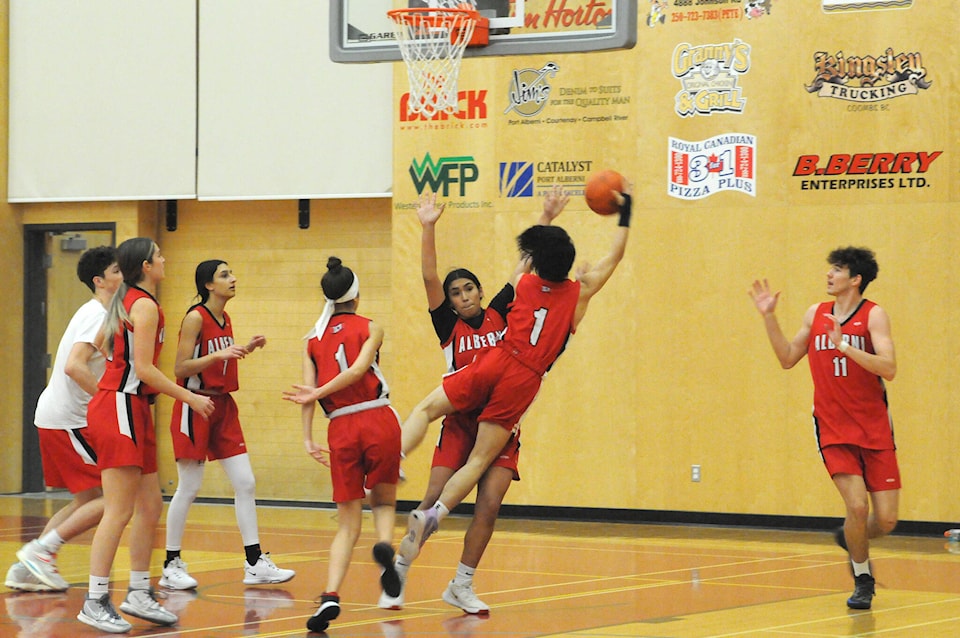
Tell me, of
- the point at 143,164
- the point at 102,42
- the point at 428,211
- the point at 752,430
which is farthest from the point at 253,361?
the point at 428,211

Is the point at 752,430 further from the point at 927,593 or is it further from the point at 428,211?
the point at 428,211

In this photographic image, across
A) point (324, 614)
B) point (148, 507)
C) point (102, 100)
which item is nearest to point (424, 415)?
point (324, 614)

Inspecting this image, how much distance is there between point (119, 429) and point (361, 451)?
1.18m

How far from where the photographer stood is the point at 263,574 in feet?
27.6

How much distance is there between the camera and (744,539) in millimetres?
10844

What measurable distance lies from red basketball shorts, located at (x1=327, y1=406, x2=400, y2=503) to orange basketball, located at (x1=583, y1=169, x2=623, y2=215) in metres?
1.61

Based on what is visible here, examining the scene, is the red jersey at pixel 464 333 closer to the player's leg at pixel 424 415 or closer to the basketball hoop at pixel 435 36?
the player's leg at pixel 424 415

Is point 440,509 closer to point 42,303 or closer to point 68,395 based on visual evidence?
point 68,395

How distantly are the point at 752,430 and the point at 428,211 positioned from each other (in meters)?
4.96

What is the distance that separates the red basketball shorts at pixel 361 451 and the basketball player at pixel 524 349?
12.5 inches

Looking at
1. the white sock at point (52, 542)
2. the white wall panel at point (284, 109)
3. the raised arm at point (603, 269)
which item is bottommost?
the white sock at point (52, 542)

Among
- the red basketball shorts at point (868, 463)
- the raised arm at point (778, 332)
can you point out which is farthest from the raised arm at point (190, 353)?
the red basketball shorts at point (868, 463)

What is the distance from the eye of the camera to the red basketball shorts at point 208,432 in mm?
8344

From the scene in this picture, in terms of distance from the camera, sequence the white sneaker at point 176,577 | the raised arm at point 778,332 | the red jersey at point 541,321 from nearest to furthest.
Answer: the red jersey at point 541,321 → the raised arm at point 778,332 → the white sneaker at point 176,577
